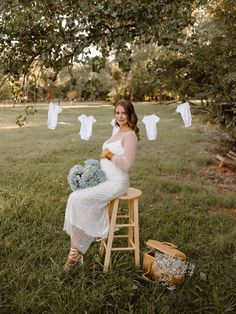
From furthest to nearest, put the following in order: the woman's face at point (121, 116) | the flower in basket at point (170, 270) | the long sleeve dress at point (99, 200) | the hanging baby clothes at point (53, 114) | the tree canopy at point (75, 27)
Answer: the hanging baby clothes at point (53, 114)
the woman's face at point (121, 116)
the long sleeve dress at point (99, 200)
the flower in basket at point (170, 270)
the tree canopy at point (75, 27)

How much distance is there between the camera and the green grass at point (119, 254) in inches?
134

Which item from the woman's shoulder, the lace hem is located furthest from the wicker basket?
the woman's shoulder

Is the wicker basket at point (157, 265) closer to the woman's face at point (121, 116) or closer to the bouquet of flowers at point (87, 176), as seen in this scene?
the bouquet of flowers at point (87, 176)

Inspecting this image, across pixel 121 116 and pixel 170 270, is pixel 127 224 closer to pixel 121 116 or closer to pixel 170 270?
pixel 170 270

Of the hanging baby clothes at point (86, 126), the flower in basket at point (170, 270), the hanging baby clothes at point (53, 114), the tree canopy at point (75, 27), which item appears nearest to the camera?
the tree canopy at point (75, 27)

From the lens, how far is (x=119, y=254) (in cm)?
430

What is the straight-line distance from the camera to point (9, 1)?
280cm

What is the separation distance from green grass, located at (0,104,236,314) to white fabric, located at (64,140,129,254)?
0.36m

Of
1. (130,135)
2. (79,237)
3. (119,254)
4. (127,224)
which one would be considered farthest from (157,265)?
(130,135)

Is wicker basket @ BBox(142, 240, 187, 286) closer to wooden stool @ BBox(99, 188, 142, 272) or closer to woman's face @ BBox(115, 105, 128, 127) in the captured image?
wooden stool @ BBox(99, 188, 142, 272)

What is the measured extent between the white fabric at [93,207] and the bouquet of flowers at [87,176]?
0.06 meters

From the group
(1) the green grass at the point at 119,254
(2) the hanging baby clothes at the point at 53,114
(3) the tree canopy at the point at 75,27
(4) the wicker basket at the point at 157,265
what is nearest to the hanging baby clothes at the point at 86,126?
(2) the hanging baby clothes at the point at 53,114

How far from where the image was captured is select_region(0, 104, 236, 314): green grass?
341 centimetres

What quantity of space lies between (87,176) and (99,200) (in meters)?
0.28
